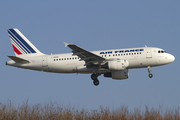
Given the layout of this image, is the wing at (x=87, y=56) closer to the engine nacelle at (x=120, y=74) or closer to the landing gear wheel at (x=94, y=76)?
the landing gear wheel at (x=94, y=76)

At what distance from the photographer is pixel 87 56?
41906 mm

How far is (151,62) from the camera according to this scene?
139 ft

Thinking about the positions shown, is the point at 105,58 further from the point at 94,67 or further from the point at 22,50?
the point at 22,50

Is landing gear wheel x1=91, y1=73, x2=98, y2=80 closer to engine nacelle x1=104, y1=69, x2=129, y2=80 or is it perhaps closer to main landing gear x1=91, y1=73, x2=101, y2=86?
main landing gear x1=91, y1=73, x2=101, y2=86

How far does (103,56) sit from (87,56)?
7.89 feet

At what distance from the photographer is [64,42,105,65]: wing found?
4000 cm

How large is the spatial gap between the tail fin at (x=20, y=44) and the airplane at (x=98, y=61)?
1.55 metres

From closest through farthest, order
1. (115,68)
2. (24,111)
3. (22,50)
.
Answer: (24,111) → (115,68) → (22,50)

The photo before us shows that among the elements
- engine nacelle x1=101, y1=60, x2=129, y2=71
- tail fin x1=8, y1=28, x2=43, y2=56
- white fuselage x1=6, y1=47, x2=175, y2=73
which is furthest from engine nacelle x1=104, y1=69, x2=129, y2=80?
tail fin x1=8, y1=28, x2=43, y2=56

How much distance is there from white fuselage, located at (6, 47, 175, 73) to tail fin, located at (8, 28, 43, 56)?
7.43ft

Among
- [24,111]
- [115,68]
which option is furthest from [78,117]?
[115,68]

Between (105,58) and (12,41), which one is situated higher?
(12,41)

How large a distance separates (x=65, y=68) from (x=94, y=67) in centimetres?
403

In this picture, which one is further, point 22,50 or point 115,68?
→ point 22,50
